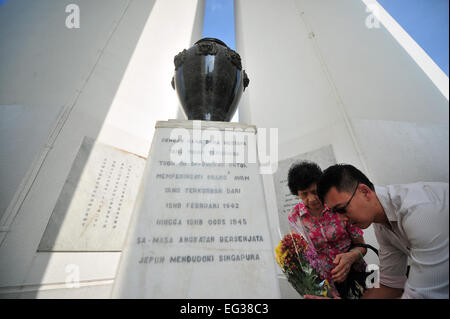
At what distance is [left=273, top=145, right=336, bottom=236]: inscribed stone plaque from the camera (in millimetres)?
1704

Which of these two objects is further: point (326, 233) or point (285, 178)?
point (285, 178)

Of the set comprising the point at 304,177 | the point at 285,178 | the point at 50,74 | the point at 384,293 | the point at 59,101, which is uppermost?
the point at 50,74

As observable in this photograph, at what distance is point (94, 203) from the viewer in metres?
1.42

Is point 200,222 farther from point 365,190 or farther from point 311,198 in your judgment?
point 311,198

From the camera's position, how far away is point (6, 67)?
5.14ft

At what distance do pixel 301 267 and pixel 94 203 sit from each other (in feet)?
5.09

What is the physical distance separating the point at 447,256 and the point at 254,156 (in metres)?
0.68

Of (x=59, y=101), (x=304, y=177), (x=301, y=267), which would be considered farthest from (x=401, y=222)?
(x=59, y=101)

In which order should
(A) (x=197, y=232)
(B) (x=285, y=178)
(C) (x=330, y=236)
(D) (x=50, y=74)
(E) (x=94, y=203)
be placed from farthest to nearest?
(B) (x=285, y=178)
(D) (x=50, y=74)
(E) (x=94, y=203)
(C) (x=330, y=236)
(A) (x=197, y=232)

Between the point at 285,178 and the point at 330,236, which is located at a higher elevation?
the point at 285,178

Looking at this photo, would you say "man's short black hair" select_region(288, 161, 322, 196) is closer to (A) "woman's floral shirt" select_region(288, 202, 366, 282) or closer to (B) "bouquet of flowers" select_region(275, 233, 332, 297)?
(A) "woman's floral shirt" select_region(288, 202, 366, 282)

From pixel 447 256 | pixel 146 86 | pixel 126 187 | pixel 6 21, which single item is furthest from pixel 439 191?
pixel 6 21

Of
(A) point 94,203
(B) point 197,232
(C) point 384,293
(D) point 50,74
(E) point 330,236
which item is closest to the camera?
(B) point 197,232

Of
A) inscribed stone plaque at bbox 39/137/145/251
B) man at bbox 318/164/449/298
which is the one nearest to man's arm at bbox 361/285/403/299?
man at bbox 318/164/449/298
